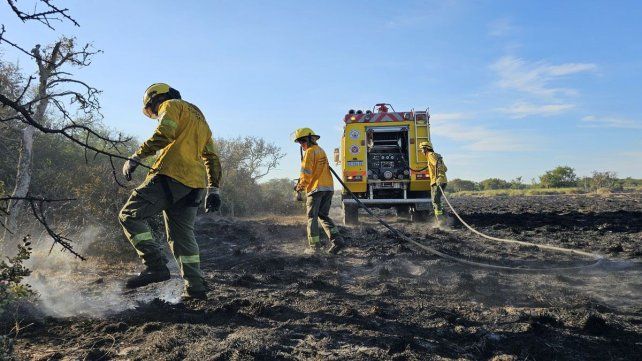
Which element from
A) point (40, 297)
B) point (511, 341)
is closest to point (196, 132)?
point (40, 297)

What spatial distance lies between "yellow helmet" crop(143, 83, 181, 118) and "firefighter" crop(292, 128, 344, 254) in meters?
2.82

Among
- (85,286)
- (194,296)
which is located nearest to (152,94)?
(194,296)

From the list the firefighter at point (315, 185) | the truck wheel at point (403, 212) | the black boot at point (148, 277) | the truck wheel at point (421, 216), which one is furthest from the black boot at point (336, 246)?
the truck wheel at point (403, 212)

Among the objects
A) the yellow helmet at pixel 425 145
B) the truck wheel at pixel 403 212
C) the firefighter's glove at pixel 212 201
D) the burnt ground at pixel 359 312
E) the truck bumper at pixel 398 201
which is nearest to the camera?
the burnt ground at pixel 359 312

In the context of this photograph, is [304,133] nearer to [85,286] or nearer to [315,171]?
[315,171]

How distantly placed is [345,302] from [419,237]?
13.5 feet

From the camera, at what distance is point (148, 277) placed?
11.7ft

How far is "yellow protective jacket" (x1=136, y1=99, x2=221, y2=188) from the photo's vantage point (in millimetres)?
3520

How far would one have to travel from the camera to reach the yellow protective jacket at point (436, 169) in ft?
29.3

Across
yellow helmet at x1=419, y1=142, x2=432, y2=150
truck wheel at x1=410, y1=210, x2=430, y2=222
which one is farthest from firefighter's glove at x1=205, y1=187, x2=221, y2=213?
truck wheel at x1=410, y1=210, x2=430, y2=222

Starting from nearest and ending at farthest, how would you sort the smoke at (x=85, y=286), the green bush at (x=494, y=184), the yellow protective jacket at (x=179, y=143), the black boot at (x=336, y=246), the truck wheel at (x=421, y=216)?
the yellow protective jacket at (x=179, y=143)
the smoke at (x=85, y=286)
the black boot at (x=336, y=246)
the truck wheel at (x=421, y=216)
the green bush at (x=494, y=184)

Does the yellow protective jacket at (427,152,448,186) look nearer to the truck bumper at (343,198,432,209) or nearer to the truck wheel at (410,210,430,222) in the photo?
the truck bumper at (343,198,432,209)

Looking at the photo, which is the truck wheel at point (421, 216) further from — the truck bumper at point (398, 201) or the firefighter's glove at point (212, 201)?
the firefighter's glove at point (212, 201)

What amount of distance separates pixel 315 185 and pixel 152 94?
3.05 m
